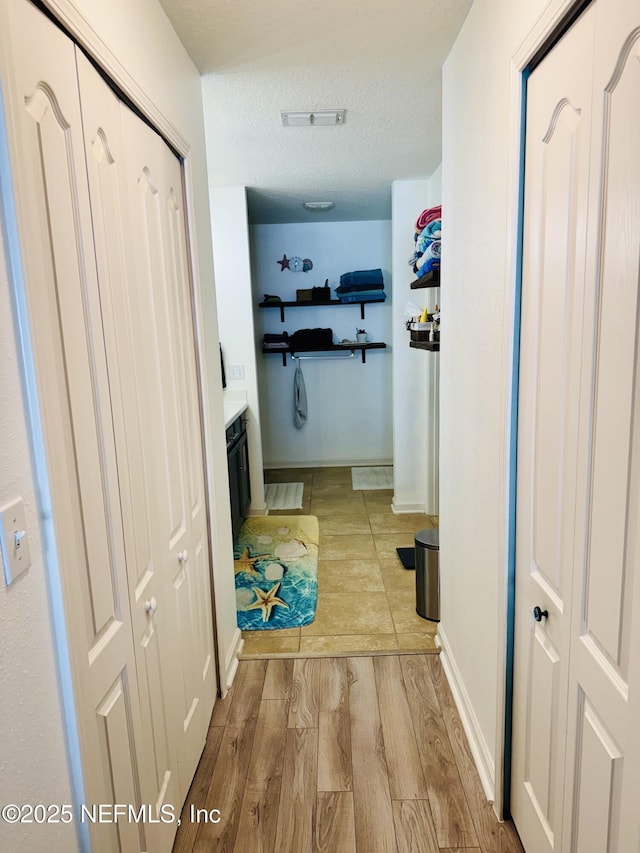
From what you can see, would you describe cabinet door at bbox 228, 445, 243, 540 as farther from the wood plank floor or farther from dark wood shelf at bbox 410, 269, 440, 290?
dark wood shelf at bbox 410, 269, 440, 290

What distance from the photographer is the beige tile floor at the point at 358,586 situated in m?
2.61

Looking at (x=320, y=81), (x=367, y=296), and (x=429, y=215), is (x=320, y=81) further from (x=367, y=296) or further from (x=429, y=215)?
(x=367, y=296)

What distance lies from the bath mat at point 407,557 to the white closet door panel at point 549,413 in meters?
1.87

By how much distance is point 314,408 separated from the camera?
18.8ft

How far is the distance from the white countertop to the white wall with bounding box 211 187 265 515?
0.03 m

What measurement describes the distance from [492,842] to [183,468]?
4.87ft

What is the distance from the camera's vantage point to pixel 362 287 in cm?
522

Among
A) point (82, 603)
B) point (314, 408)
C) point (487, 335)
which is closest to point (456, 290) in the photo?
point (487, 335)

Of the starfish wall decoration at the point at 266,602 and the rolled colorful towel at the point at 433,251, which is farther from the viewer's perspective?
the starfish wall decoration at the point at 266,602

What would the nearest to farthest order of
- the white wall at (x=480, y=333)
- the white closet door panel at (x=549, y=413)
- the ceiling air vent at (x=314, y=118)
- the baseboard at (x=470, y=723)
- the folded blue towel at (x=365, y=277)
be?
the white closet door panel at (x=549, y=413), the white wall at (x=480, y=333), the baseboard at (x=470, y=723), the ceiling air vent at (x=314, y=118), the folded blue towel at (x=365, y=277)

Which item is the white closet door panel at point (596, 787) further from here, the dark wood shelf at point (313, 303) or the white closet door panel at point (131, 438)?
the dark wood shelf at point (313, 303)

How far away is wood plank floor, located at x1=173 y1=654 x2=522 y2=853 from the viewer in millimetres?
1607

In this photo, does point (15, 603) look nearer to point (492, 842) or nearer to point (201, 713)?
point (201, 713)

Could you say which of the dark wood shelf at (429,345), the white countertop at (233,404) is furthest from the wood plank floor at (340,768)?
the white countertop at (233,404)
